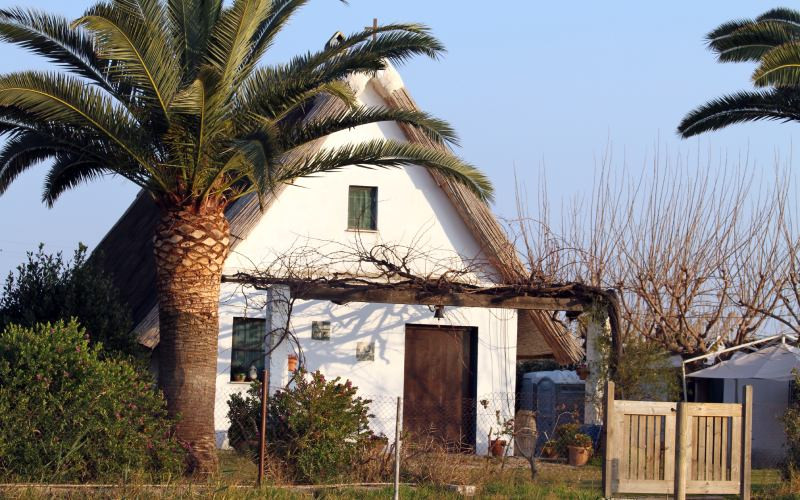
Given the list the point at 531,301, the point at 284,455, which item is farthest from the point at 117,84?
the point at 531,301

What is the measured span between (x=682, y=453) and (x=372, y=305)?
7.66 meters

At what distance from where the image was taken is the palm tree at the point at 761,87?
16.7 m

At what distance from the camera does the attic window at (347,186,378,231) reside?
777 inches

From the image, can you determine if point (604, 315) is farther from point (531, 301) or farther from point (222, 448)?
point (222, 448)

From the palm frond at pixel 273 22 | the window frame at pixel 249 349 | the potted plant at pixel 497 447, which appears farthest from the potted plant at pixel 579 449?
the palm frond at pixel 273 22

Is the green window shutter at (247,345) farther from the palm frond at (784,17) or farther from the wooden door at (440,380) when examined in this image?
the palm frond at (784,17)

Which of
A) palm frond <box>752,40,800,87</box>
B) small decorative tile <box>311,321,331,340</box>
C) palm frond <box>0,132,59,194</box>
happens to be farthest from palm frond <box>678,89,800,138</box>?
palm frond <box>0,132,59,194</box>

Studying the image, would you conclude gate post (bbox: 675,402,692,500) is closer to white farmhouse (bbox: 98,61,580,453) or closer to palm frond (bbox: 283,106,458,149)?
palm frond (bbox: 283,106,458,149)

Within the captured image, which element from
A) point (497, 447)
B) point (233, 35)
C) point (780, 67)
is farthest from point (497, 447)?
point (233, 35)

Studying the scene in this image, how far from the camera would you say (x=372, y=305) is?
1930 centimetres

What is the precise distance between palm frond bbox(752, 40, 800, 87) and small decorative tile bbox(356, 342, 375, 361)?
322 inches

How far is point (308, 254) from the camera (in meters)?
19.0

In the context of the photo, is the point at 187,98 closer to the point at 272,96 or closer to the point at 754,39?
the point at 272,96

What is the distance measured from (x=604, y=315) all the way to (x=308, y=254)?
5375 mm
